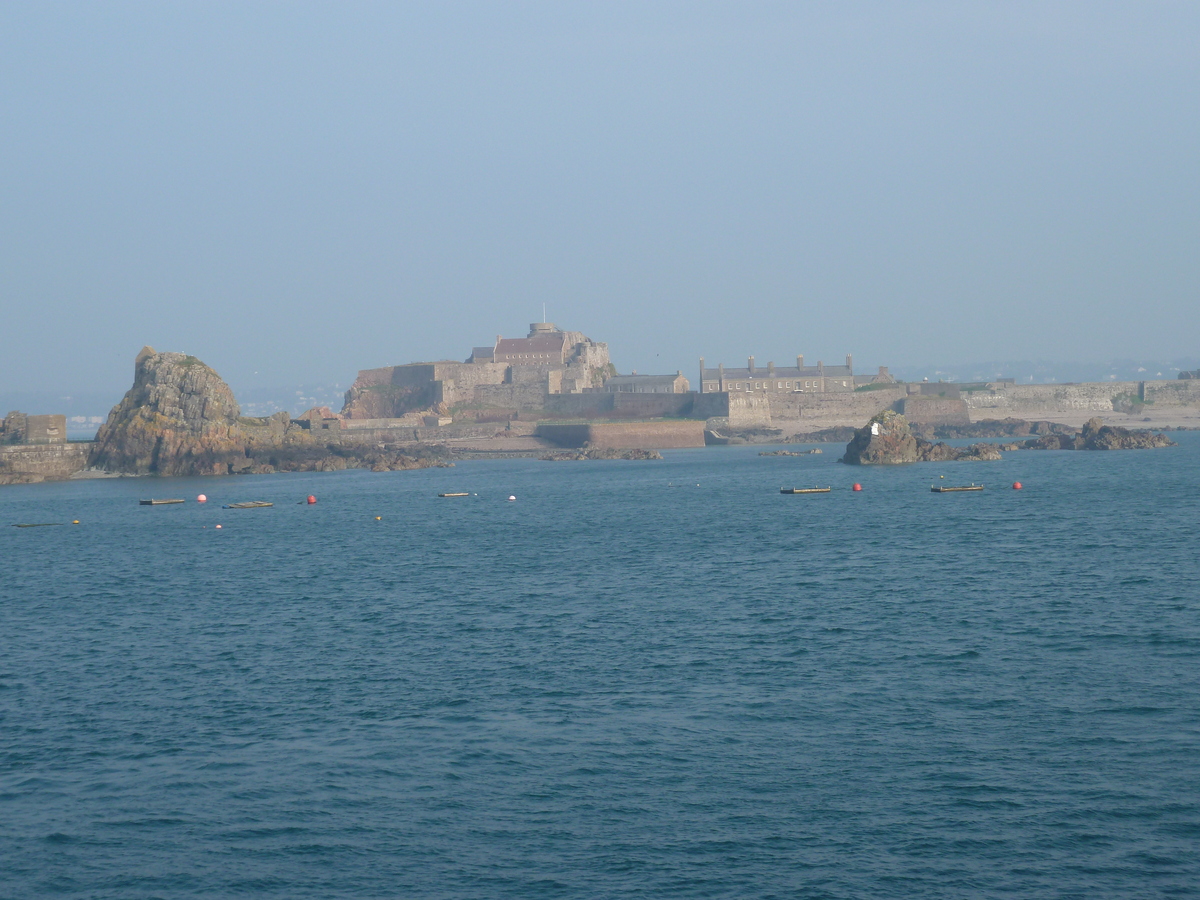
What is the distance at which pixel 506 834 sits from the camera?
1109cm

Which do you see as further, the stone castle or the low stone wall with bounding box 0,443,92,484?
the stone castle

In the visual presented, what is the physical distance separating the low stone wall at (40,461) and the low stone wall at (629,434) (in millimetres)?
33314

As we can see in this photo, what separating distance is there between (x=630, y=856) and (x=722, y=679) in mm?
6210

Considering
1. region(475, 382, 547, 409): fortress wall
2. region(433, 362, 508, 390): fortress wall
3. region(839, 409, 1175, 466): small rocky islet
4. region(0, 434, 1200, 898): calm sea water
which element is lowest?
region(0, 434, 1200, 898): calm sea water

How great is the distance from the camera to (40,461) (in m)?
66.9

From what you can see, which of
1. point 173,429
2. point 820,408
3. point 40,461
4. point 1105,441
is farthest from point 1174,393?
point 40,461

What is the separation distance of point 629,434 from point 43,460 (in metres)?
38.6

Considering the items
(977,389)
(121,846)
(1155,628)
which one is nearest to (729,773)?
(121,846)

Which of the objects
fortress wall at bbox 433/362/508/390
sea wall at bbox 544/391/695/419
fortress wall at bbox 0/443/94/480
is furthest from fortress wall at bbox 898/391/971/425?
fortress wall at bbox 0/443/94/480

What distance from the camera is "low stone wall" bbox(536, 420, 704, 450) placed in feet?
285

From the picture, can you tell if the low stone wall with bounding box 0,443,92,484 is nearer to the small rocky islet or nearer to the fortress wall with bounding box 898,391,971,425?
the small rocky islet

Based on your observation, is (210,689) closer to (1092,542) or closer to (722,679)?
(722,679)

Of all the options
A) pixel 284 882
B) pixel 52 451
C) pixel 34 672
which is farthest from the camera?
pixel 52 451

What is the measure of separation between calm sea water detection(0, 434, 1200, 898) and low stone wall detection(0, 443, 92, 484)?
38015 millimetres
